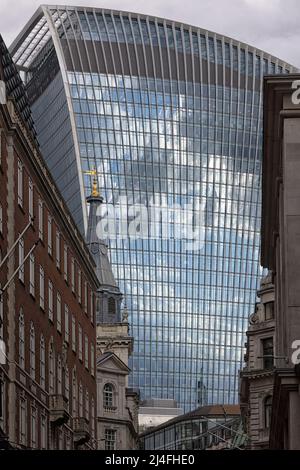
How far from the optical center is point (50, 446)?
241 feet

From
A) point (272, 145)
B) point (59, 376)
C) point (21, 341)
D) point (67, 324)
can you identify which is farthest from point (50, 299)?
point (272, 145)

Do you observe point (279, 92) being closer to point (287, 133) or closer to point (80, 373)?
point (287, 133)

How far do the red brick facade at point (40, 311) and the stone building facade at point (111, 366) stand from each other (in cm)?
3951

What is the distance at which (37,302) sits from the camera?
69.7m

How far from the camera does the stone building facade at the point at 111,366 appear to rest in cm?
14262

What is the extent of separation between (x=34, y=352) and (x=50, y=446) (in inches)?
293

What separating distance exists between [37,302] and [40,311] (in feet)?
3.89

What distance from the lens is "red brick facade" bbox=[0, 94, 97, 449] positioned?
203ft

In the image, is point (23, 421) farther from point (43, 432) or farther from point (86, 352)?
point (86, 352)
